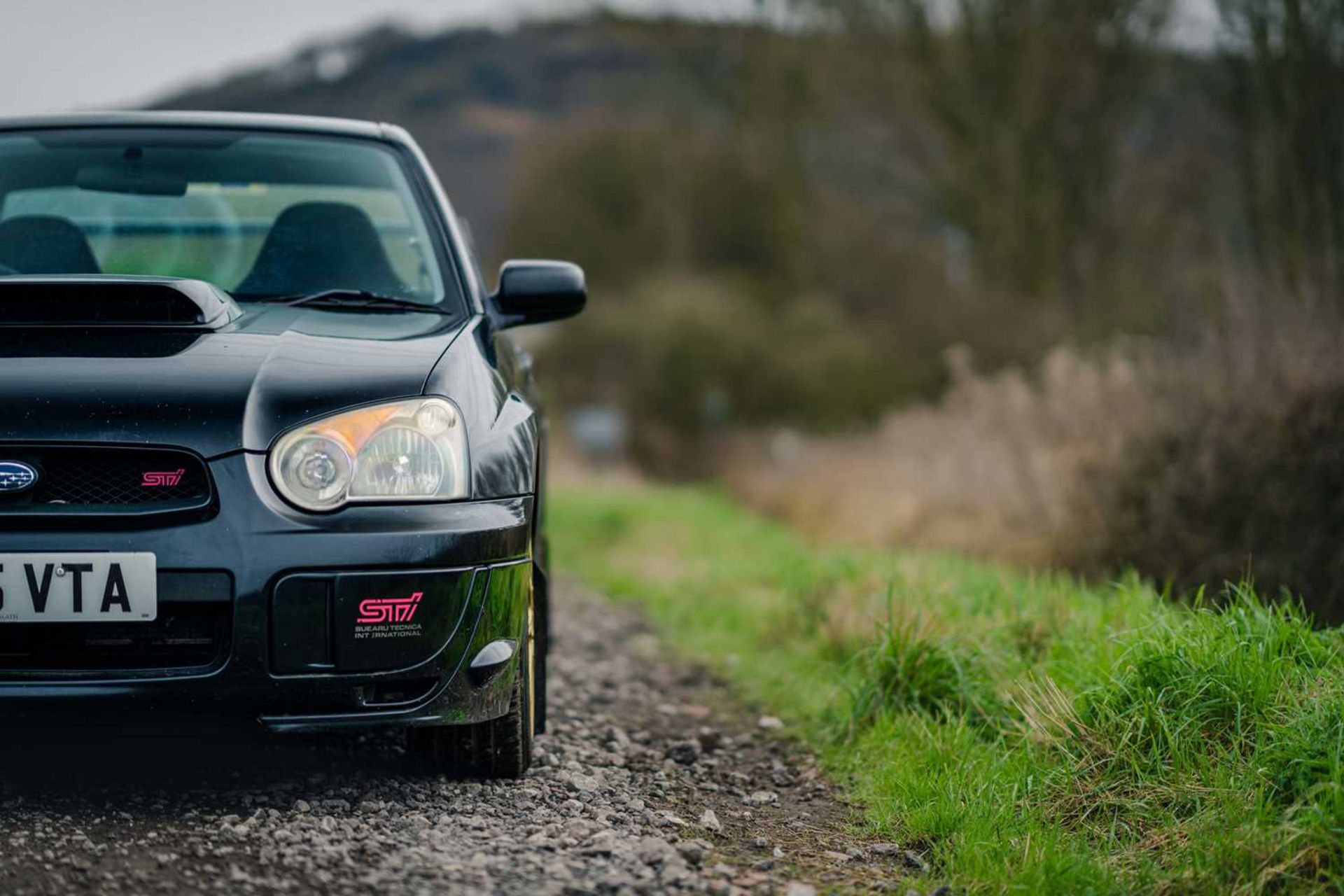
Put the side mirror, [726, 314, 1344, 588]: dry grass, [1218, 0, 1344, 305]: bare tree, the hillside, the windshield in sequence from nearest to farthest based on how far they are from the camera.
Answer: the windshield, the side mirror, [726, 314, 1344, 588]: dry grass, [1218, 0, 1344, 305]: bare tree, the hillside

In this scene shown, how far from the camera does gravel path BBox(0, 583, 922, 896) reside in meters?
2.79

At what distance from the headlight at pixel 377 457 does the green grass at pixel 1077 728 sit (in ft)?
4.88

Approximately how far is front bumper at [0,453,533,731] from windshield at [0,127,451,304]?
111 cm

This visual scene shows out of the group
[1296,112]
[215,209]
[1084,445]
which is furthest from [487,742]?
[1296,112]

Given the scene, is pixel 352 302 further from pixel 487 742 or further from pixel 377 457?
pixel 487 742

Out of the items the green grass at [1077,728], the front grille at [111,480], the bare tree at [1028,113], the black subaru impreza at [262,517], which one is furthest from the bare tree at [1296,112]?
the bare tree at [1028,113]

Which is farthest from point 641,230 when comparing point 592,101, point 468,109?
point 468,109

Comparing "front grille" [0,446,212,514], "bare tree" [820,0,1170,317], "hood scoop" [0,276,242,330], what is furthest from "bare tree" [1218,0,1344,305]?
"bare tree" [820,0,1170,317]

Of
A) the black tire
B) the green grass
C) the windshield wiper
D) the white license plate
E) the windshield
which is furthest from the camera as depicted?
the windshield

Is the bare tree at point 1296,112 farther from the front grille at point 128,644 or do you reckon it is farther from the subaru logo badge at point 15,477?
the subaru logo badge at point 15,477

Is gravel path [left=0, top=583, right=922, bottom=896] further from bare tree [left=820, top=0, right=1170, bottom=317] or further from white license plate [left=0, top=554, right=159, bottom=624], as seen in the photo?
bare tree [left=820, top=0, right=1170, bottom=317]

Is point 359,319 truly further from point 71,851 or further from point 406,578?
point 71,851

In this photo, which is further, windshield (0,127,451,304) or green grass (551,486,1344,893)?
windshield (0,127,451,304)

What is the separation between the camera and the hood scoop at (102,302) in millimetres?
3152
